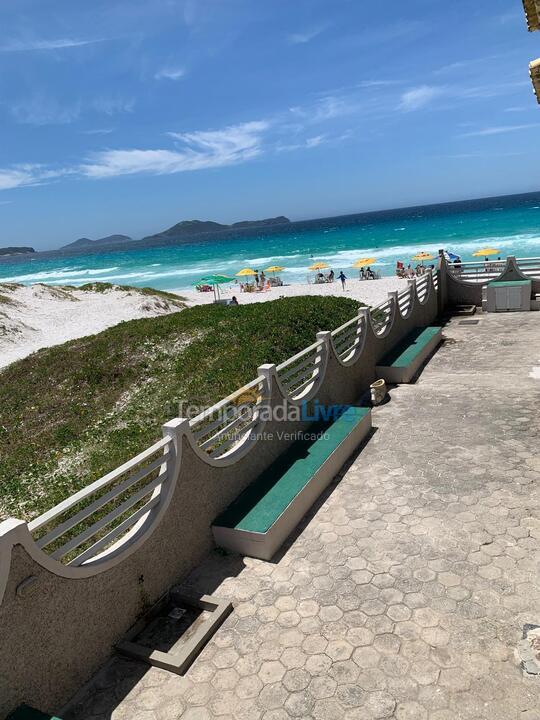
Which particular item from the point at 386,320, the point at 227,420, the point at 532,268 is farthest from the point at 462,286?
the point at 227,420

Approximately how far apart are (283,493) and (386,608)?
2.25m

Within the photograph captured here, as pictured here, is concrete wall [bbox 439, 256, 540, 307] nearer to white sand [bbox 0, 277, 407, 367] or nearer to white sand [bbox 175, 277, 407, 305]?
white sand [bbox 0, 277, 407, 367]

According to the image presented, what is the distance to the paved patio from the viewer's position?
454 centimetres

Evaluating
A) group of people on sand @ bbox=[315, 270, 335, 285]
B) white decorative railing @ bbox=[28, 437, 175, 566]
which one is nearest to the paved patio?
white decorative railing @ bbox=[28, 437, 175, 566]

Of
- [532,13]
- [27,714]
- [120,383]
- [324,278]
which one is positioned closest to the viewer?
[27,714]

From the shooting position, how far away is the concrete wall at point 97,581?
4277mm

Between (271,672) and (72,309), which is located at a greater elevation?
(72,309)

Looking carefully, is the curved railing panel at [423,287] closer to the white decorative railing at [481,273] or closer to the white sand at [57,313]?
the white decorative railing at [481,273]

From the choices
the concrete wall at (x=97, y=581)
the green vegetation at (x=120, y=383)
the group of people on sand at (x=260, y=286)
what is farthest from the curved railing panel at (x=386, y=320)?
the group of people on sand at (x=260, y=286)

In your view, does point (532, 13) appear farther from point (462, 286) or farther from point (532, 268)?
point (532, 268)

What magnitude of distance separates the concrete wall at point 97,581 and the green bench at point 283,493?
0.80 feet

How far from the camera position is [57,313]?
38.7 metres

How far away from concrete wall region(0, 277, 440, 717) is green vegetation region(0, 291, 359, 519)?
472 cm

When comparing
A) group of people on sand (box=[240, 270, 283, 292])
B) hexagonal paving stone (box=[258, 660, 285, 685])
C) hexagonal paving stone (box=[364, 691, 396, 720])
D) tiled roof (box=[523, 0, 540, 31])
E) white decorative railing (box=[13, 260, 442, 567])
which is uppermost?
tiled roof (box=[523, 0, 540, 31])
